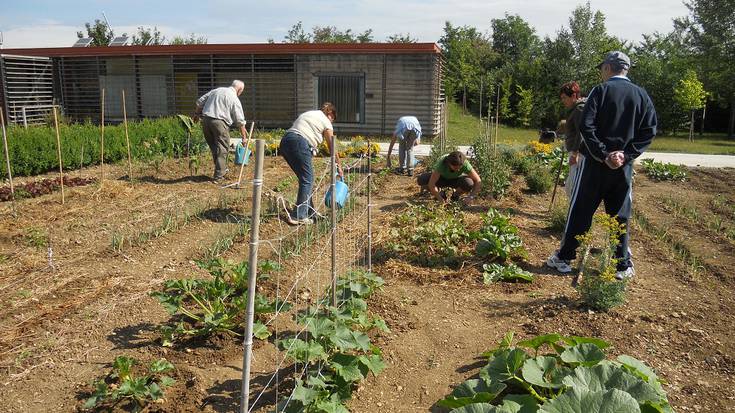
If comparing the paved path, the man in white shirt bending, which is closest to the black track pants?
the man in white shirt bending

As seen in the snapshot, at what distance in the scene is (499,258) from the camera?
547 cm

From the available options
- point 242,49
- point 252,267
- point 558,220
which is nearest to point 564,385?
point 252,267

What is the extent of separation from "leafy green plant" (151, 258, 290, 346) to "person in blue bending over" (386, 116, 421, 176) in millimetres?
5990

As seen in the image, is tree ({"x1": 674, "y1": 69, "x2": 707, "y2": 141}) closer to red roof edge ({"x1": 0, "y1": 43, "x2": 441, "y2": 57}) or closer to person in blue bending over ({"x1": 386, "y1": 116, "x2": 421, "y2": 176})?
red roof edge ({"x1": 0, "y1": 43, "x2": 441, "y2": 57})

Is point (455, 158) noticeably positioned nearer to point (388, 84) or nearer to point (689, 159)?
point (689, 159)

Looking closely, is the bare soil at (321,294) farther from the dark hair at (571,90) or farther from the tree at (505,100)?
the tree at (505,100)

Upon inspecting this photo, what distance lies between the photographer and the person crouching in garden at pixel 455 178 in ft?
23.2

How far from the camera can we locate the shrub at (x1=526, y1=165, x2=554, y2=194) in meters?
8.71

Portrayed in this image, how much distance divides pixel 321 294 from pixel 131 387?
191 cm

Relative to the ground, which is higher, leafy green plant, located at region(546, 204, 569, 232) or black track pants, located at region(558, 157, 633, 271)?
black track pants, located at region(558, 157, 633, 271)

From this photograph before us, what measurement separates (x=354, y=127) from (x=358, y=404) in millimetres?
16047

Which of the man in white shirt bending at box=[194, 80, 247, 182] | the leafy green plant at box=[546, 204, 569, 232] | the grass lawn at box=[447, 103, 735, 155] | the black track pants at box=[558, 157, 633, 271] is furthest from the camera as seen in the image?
the grass lawn at box=[447, 103, 735, 155]

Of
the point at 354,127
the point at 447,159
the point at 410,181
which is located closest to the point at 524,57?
the point at 354,127

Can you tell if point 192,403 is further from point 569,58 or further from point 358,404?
point 569,58
